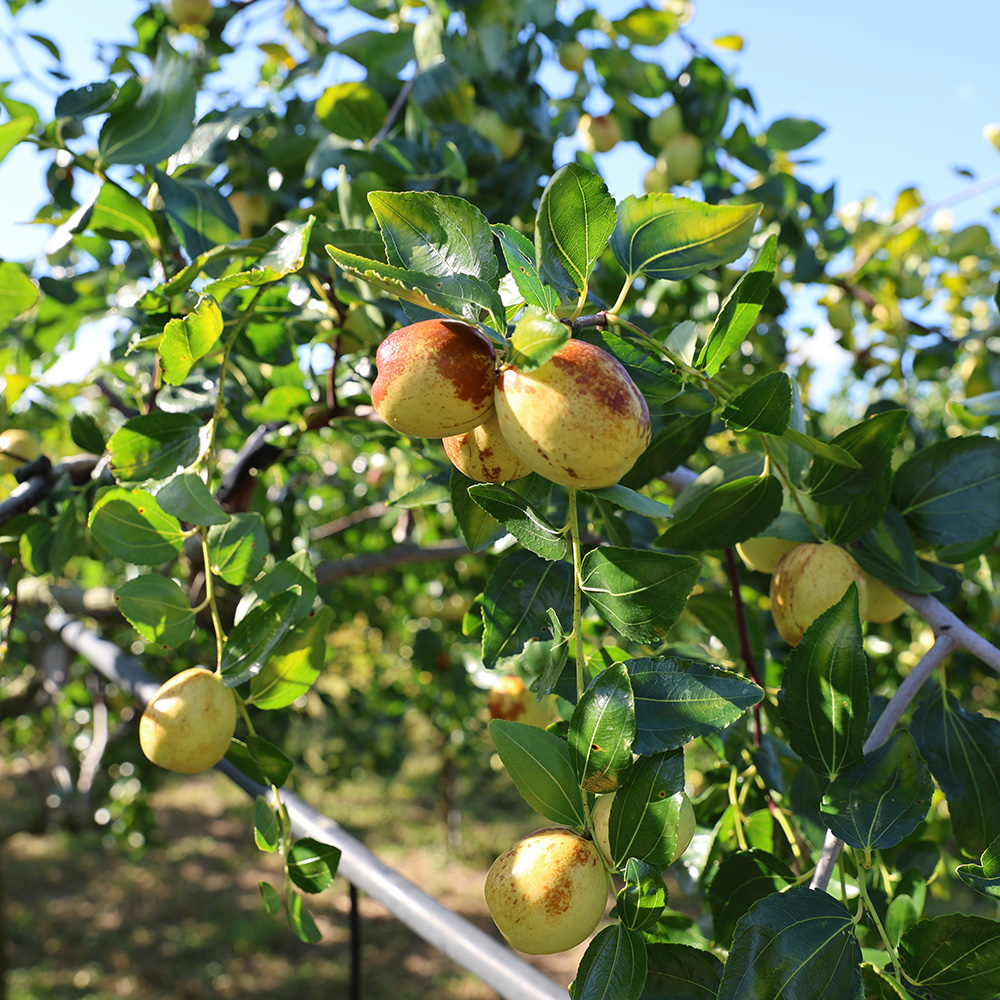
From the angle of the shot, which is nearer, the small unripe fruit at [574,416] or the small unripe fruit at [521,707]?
the small unripe fruit at [574,416]

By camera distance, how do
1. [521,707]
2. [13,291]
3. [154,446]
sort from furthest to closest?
[521,707] → [13,291] → [154,446]

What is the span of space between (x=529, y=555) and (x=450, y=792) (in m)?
6.27

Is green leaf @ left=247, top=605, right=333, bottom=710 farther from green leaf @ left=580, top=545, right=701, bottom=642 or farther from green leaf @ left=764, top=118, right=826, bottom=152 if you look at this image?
green leaf @ left=764, top=118, right=826, bottom=152

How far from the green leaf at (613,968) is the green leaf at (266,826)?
32cm

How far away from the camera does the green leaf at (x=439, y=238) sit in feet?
1.71

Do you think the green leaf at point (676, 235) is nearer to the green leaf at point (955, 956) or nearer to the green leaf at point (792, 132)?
the green leaf at point (955, 956)

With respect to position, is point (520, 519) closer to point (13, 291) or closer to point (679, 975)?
point (679, 975)

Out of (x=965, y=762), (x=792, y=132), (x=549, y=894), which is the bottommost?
(x=965, y=762)

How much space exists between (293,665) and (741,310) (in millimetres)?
500

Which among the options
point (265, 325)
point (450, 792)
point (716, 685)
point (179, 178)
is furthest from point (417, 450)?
point (450, 792)

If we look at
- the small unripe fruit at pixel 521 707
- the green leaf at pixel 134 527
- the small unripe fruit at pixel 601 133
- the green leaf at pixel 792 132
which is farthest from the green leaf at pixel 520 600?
the small unripe fruit at pixel 601 133

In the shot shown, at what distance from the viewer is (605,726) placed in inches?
20.1

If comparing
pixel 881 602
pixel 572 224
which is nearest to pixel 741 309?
pixel 572 224

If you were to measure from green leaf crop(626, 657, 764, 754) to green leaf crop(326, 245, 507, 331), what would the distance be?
10.5 inches
